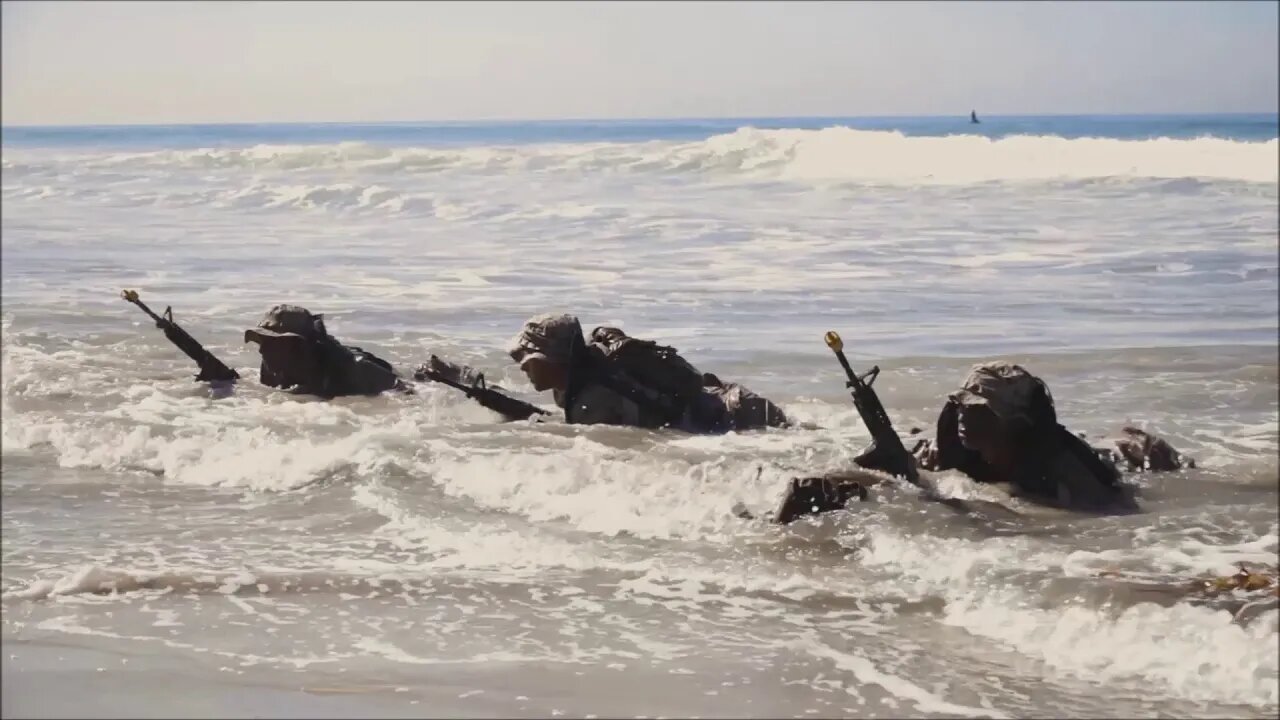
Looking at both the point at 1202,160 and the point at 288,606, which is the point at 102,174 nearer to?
the point at 1202,160

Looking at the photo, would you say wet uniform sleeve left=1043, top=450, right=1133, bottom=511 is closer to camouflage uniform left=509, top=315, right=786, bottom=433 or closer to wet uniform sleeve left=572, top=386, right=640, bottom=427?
camouflage uniform left=509, top=315, right=786, bottom=433

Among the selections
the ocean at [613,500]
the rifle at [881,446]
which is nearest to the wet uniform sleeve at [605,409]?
the ocean at [613,500]

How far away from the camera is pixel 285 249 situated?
49.1 ft

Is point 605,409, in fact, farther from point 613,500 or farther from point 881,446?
point 881,446

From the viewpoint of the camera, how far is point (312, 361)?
8.23 meters

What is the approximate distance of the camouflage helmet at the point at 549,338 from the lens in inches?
277

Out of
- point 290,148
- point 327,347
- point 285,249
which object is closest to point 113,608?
point 327,347

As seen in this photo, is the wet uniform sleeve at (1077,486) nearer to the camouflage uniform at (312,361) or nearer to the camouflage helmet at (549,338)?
the camouflage helmet at (549,338)

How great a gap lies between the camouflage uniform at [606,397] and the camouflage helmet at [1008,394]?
1603mm

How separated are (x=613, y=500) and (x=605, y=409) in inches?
45.0

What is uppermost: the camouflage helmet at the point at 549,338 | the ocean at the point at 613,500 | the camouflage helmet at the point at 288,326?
the camouflage helmet at the point at 549,338

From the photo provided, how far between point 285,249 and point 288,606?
10649mm

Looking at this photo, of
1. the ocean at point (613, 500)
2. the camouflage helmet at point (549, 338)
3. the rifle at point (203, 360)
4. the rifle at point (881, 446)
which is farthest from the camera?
the rifle at point (203, 360)

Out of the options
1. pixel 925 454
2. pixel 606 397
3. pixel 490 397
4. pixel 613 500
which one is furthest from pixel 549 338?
pixel 925 454
